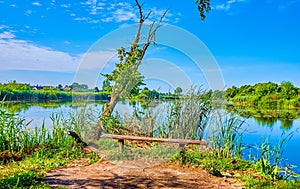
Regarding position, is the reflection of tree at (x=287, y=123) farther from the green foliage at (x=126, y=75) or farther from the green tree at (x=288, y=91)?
the green tree at (x=288, y=91)

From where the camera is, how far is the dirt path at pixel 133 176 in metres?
3.74

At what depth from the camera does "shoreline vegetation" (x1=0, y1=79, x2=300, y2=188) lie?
4270mm

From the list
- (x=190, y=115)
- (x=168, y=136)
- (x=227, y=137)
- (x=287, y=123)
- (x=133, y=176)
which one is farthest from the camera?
(x=287, y=123)

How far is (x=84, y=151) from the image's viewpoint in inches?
226

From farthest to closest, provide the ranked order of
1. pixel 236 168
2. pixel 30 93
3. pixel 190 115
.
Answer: pixel 30 93
pixel 190 115
pixel 236 168

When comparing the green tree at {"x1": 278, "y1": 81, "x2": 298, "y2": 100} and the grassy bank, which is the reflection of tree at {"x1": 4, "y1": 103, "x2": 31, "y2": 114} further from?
the green tree at {"x1": 278, "y1": 81, "x2": 298, "y2": 100}

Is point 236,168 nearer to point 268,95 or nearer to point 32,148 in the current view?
Answer: point 32,148

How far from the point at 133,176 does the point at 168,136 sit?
2.44 meters

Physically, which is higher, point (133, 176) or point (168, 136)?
point (168, 136)

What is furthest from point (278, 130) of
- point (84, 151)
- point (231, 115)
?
point (84, 151)

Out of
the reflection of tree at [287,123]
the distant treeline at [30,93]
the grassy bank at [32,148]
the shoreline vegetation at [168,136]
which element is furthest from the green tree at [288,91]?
the grassy bank at [32,148]

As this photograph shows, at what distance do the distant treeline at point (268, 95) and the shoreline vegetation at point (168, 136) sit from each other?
1757 centimetres

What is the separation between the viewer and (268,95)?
2573 centimetres

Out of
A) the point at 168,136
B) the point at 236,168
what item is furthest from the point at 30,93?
the point at 236,168
